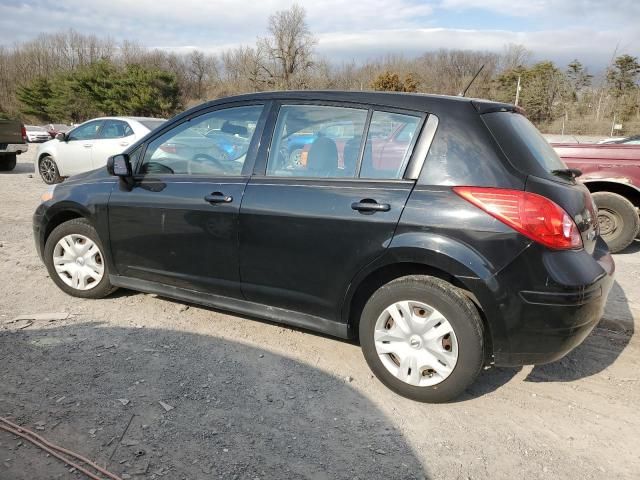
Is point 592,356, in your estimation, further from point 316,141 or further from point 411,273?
point 316,141

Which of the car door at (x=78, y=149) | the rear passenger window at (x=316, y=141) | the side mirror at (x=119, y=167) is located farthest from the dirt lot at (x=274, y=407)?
the car door at (x=78, y=149)

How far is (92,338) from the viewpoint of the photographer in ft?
12.1

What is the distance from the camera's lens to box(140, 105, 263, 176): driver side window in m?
3.60

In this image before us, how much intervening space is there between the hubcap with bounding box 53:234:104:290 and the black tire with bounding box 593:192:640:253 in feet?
17.9

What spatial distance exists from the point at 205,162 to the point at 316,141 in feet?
2.97

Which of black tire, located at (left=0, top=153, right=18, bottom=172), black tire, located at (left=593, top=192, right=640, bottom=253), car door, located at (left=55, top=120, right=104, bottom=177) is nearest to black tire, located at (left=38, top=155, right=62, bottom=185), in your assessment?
car door, located at (left=55, top=120, right=104, bottom=177)

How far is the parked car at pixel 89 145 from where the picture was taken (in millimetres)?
10328

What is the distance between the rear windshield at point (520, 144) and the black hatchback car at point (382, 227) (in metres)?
0.01

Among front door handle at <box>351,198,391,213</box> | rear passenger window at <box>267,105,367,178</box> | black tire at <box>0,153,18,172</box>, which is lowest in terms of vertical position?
black tire at <box>0,153,18,172</box>

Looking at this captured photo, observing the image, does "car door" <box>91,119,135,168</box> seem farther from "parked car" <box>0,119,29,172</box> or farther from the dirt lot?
the dirt lot

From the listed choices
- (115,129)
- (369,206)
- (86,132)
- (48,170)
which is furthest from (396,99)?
(48,170)

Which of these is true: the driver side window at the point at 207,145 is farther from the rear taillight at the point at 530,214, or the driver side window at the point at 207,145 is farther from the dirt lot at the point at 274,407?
the rear taillight at the point at 530,214

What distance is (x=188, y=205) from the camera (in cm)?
362

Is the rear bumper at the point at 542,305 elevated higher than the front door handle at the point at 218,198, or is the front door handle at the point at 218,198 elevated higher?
the front door handle at the point at 218,198
